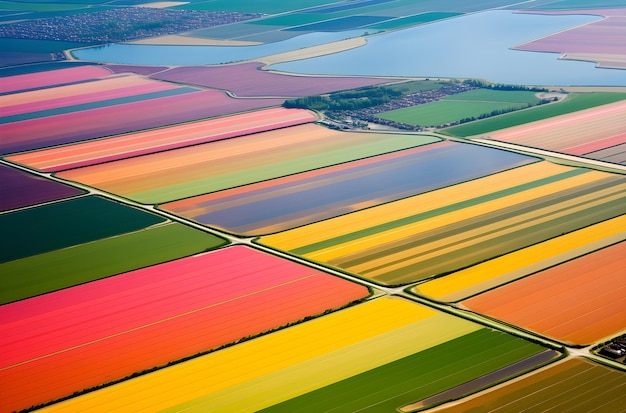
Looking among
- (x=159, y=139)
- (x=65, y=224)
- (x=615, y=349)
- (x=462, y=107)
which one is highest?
(x=462, y=107)

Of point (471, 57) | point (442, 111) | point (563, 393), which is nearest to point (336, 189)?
point (442, 111)

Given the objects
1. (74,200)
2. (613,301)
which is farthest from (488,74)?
(613,301)

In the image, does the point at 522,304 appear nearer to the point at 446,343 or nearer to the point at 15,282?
the point at 446,343

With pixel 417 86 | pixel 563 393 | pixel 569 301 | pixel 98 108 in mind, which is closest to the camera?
pixel 563 393

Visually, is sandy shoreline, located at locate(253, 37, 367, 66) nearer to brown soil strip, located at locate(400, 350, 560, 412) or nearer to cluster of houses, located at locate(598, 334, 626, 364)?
cluster of houses, located at locate(598, 334, 626, 364)

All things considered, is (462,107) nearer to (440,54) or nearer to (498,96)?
(498,96)

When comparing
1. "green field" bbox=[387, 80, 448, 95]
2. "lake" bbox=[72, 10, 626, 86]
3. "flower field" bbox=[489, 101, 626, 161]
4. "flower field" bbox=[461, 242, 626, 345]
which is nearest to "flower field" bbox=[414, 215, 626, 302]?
"flower field" bbox=[461, 242, 626, 345]
